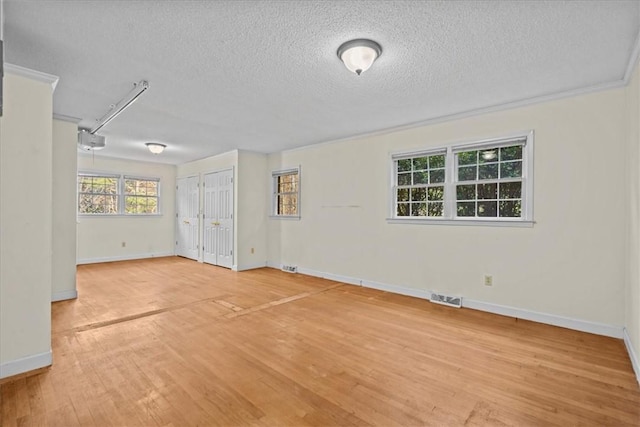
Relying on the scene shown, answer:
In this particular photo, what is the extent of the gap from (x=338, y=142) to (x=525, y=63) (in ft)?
10.3

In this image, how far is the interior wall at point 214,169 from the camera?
252 inches

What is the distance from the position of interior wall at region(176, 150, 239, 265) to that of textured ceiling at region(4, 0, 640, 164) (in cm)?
243

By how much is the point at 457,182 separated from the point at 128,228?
7406 millimetres

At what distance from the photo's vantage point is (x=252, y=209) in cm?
662

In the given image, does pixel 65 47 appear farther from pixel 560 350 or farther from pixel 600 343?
pixel 600 343

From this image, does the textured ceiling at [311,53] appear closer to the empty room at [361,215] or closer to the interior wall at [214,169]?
the empty room at [361,215]

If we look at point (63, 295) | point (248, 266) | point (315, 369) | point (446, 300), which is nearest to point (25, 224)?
point (63, 295)

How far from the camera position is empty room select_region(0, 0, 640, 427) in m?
2.01

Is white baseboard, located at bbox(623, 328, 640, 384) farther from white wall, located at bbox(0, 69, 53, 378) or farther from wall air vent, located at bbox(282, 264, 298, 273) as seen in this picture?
wall air vent, located at bbox(282, 264, 298, 273)

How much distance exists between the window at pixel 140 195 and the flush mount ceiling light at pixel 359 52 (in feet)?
23.5

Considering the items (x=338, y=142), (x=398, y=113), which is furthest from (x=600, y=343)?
(x=338, y=142)

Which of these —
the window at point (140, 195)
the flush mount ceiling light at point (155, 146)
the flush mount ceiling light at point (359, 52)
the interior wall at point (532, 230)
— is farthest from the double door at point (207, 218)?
the flush mount ceiling light at point (359, 52)

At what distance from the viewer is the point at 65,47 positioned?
7.91 ft

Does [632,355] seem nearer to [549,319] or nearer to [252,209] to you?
[549,319]
